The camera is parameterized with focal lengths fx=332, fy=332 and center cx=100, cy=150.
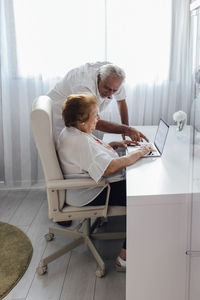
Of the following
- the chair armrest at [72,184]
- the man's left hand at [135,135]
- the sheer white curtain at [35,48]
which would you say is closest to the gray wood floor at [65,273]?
the chair armrest at [72,184]

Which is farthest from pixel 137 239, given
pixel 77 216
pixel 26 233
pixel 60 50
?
pixel 60 50

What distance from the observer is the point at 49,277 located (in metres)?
2.05

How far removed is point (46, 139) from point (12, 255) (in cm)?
95

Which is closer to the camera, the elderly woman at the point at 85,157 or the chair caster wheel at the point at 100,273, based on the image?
the elderly woman at the point at 85,157

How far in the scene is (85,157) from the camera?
1.81m

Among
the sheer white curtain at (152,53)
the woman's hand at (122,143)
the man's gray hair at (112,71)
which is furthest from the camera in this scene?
the sheer white curtain at (152,53)

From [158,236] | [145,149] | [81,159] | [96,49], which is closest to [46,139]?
[81,159]

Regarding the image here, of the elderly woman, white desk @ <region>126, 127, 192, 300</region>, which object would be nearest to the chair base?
the elderly woman

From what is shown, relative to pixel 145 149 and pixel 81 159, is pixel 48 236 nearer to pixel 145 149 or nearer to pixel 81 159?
pixel 81 159

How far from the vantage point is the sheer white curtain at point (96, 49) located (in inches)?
114

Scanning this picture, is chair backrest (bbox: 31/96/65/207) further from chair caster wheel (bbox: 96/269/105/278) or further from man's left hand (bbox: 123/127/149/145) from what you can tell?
man's left hand (bbox: 123/127/149/145)

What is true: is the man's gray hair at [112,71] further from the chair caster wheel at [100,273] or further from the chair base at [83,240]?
the chair caster wheel at [100,273]

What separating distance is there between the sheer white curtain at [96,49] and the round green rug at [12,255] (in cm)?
96

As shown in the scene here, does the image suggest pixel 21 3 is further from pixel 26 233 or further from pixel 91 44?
pixel 26 233
